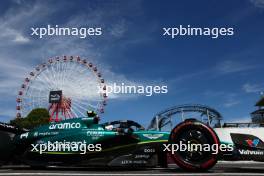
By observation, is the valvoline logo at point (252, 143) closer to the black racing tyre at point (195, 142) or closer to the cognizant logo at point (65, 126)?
the black racing tyre at point (195, 142)

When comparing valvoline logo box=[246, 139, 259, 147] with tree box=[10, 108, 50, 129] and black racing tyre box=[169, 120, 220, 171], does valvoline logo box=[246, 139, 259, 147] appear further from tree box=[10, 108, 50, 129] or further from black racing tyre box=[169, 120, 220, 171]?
tree box=[10, 108, 50, 129]

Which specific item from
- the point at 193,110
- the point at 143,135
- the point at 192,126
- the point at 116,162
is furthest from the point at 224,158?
the point at 193,110

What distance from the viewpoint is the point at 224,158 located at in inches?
326

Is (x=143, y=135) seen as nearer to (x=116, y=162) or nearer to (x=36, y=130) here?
(x=116, y=162)

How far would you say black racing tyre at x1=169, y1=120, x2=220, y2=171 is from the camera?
8047 mm

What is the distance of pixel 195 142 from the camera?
828 cm

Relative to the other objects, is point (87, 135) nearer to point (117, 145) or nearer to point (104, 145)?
point (104, 145)

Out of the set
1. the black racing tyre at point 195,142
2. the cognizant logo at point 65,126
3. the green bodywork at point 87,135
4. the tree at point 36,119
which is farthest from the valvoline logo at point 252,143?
the tree at point 36,119

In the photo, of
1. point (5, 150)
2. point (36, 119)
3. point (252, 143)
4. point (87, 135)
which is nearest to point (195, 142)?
point (252, 143)

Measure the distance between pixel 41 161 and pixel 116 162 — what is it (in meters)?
1.98

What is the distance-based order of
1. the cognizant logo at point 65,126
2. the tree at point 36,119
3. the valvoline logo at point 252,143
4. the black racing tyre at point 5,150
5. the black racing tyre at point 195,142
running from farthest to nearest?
1. the tree at point 36,119
2. the black racing tyre at point 5,150
3. the cognizant logo at point 65,126
4. the valvoline logo at point 252,143
5. the black racing tyre at point 195,142

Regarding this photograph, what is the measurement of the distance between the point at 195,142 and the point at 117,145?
6.09 feet

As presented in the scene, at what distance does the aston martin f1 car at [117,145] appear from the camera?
8.27 m

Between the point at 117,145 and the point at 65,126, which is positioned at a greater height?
the point at 65,126
